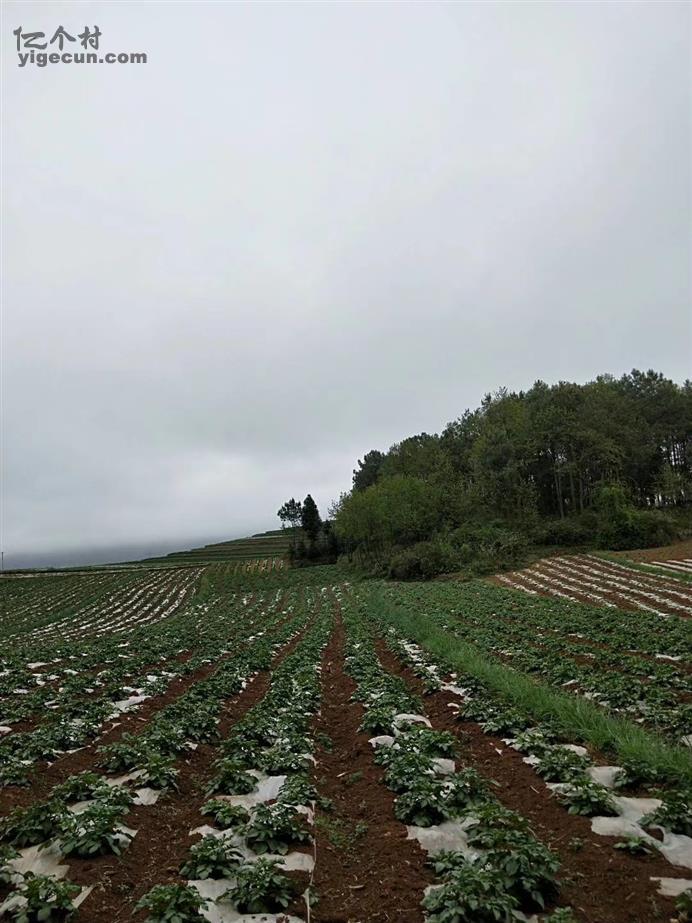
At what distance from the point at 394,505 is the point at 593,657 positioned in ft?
147

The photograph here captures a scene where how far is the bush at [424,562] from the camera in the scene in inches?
1730

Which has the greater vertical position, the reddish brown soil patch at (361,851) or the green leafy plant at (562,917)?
the green leafy plant at (562,917)

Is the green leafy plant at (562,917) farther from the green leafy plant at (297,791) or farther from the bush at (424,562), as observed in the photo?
the bush at (424,562)

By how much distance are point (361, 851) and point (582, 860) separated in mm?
1745

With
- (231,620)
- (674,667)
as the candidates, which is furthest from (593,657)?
(231,620)

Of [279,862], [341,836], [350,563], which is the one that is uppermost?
[279,862]

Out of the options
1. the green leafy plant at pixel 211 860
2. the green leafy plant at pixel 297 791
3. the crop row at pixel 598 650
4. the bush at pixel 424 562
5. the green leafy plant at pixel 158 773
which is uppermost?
the green leafy plant at pixel 211 860

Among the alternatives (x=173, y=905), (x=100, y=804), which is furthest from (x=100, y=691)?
(x=173, y=905)

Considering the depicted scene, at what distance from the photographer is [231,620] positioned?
934 inches

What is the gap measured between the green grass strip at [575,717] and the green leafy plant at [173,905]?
4407mm

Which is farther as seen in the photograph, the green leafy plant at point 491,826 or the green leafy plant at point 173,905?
the green leafy plant at point 491,826

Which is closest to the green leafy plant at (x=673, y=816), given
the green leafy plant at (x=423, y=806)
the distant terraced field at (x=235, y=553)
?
the green leafy plant at (x=423, y=806)

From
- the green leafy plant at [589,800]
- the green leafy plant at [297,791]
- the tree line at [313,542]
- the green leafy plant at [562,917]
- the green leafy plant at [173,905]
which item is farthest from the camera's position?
the tree line at [313,542]

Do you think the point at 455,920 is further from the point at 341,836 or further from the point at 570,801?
the point at 570,801
